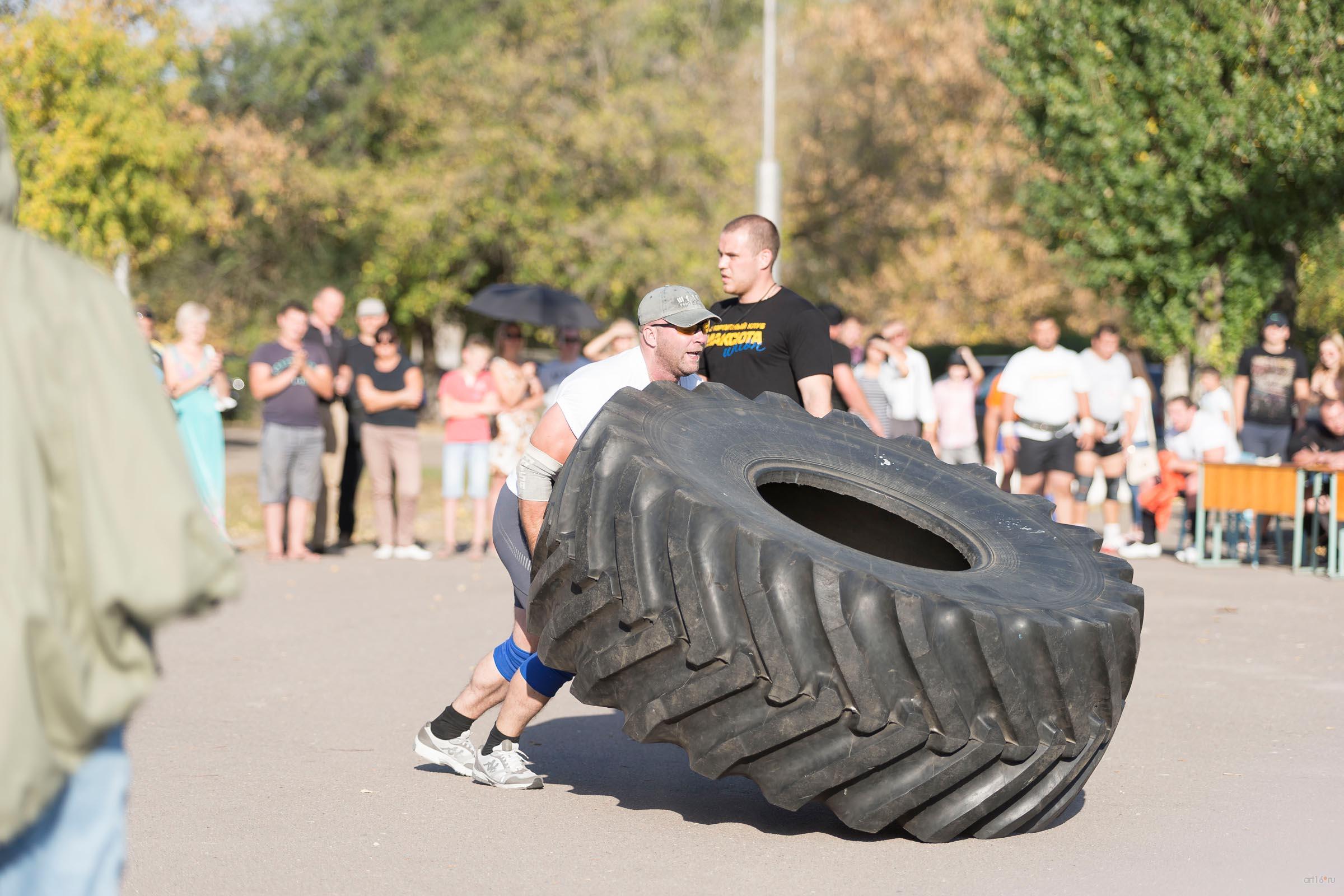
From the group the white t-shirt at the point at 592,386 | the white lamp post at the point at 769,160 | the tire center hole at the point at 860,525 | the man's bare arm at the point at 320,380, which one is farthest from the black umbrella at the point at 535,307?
the white t-shirt at the point at 592,386

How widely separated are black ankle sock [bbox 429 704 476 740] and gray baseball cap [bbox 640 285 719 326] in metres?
1.60

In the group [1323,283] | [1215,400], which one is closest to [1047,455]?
[1215,400]

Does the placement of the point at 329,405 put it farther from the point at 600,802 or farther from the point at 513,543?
the point at 600,802

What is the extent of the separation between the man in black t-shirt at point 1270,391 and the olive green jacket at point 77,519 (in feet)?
39.7

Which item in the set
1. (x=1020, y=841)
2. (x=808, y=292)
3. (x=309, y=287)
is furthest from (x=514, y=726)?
(x=808, y=292)

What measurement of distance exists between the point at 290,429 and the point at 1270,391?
8.25m

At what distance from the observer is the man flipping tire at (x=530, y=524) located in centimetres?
522

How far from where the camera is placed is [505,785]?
534 centimetres

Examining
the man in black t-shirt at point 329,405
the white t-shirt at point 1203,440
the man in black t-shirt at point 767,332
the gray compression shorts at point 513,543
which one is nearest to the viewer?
the gray compression shorts at point 513,543

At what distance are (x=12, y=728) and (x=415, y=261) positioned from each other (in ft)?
96.2

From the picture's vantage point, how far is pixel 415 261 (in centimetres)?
3077

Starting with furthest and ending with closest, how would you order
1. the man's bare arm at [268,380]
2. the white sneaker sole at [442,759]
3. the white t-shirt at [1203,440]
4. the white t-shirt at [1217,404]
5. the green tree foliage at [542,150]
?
the green tree foliage at [542,150]
the white t-shirt at [1217,404]
the white t-shirt at [1203,440]
the man's bare arm at [268,380]
the white sneaker sole at [442,759]

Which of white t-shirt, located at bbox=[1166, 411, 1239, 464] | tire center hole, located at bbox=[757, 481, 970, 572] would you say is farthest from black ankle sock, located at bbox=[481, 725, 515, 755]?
white t-shirt, located at bbox=[1166, 411, 1239, 464]

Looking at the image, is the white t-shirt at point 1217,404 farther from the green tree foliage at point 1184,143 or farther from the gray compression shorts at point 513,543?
the gray compression shorts at point 513,543
